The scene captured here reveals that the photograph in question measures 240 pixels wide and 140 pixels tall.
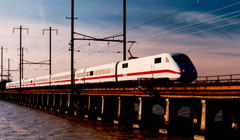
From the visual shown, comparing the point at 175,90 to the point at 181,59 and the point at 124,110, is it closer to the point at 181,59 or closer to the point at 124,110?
the point at 181,59

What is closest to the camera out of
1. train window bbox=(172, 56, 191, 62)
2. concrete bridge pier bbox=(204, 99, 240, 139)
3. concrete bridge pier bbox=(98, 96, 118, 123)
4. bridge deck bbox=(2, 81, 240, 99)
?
bridge deck bbox=(2, 81, 240, 99)

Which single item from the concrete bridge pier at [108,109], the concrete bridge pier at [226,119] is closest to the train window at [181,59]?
the concrete bridge pier at [226,119]

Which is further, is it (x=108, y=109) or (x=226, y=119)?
(x=108, y=109)

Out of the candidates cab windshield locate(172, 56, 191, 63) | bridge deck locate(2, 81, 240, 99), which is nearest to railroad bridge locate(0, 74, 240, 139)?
bridge deck locate(2, 81, 240, 99)

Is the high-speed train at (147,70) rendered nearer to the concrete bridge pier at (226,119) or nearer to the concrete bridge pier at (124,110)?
the concrete bridge pier at (124,110)

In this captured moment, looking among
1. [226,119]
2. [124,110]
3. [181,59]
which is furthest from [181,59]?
[226,119]

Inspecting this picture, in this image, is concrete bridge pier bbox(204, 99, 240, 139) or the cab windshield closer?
the cab windshield

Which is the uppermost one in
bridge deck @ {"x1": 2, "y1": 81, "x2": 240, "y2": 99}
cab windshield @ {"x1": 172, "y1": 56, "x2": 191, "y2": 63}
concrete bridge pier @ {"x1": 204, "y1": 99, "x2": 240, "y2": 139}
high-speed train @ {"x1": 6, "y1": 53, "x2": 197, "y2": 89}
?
cab windshield @ {"x1": 172, "y1": 56, "x2": 191, "y2": 63}

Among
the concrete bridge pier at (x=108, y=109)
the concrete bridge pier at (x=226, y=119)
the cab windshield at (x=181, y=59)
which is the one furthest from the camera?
the concrete bridge pier at (x=108, y=109)

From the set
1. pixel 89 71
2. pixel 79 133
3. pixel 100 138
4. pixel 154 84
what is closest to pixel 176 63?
Answer: pixel 154 84

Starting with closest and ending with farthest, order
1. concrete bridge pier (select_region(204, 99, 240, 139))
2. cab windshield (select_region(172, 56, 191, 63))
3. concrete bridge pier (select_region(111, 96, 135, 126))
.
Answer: cab windshield (select_region(172, 56, 191, 63)) → concrete bridge pier (select_region(204, 99, 240, 139)) → concrete bridge pier (select_region(111, 96, 135, 126))

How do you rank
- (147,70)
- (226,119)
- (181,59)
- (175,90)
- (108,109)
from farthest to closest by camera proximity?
(108,109), (226,119), (147,70), (181,59), (175,90)

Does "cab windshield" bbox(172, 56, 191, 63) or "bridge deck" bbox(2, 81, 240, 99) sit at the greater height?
"cab windshield" bbox(172, 56, 191, 63)

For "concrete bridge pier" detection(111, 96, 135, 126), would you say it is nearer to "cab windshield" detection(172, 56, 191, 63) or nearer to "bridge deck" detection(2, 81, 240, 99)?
"bridge deck" detection(2, 81, 240, 99)
